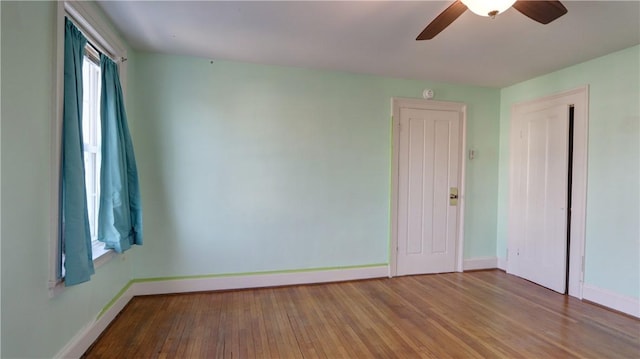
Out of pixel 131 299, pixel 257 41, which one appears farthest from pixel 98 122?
pixel 131 299

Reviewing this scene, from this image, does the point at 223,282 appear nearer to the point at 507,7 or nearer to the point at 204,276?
the point at 204,276

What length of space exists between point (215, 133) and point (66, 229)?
1754 mm

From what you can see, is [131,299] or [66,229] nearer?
[66,229]

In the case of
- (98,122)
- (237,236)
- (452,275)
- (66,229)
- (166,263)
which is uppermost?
(98,122)

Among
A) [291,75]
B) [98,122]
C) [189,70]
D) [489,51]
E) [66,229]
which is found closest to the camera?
[66,229]

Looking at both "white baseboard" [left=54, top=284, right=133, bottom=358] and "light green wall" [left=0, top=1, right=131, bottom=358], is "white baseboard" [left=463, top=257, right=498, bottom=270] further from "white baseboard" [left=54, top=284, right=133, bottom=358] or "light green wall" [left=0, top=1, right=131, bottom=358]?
"light green wall" [left=0, top=1, right=131, bottom=358]

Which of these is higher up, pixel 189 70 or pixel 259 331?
pixel 189 70

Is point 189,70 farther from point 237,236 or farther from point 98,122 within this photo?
point 237,236

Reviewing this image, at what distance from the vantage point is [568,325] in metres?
2.72

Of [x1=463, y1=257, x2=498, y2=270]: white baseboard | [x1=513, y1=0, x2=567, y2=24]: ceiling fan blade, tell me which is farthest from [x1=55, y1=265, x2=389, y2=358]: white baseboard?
[x1=513, y1=0, x2=567, y2=24]: ceiling fan blade

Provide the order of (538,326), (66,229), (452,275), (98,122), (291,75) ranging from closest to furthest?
1. (66,229)
2. (98,122)
3. (538,326)
4. (291,75)
5. (452,275)

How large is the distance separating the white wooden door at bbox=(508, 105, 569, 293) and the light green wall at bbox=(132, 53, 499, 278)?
1.08 meters

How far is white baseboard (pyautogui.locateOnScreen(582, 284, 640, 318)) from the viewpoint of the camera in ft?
9.34

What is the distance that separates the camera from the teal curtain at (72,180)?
1845 millimetres
